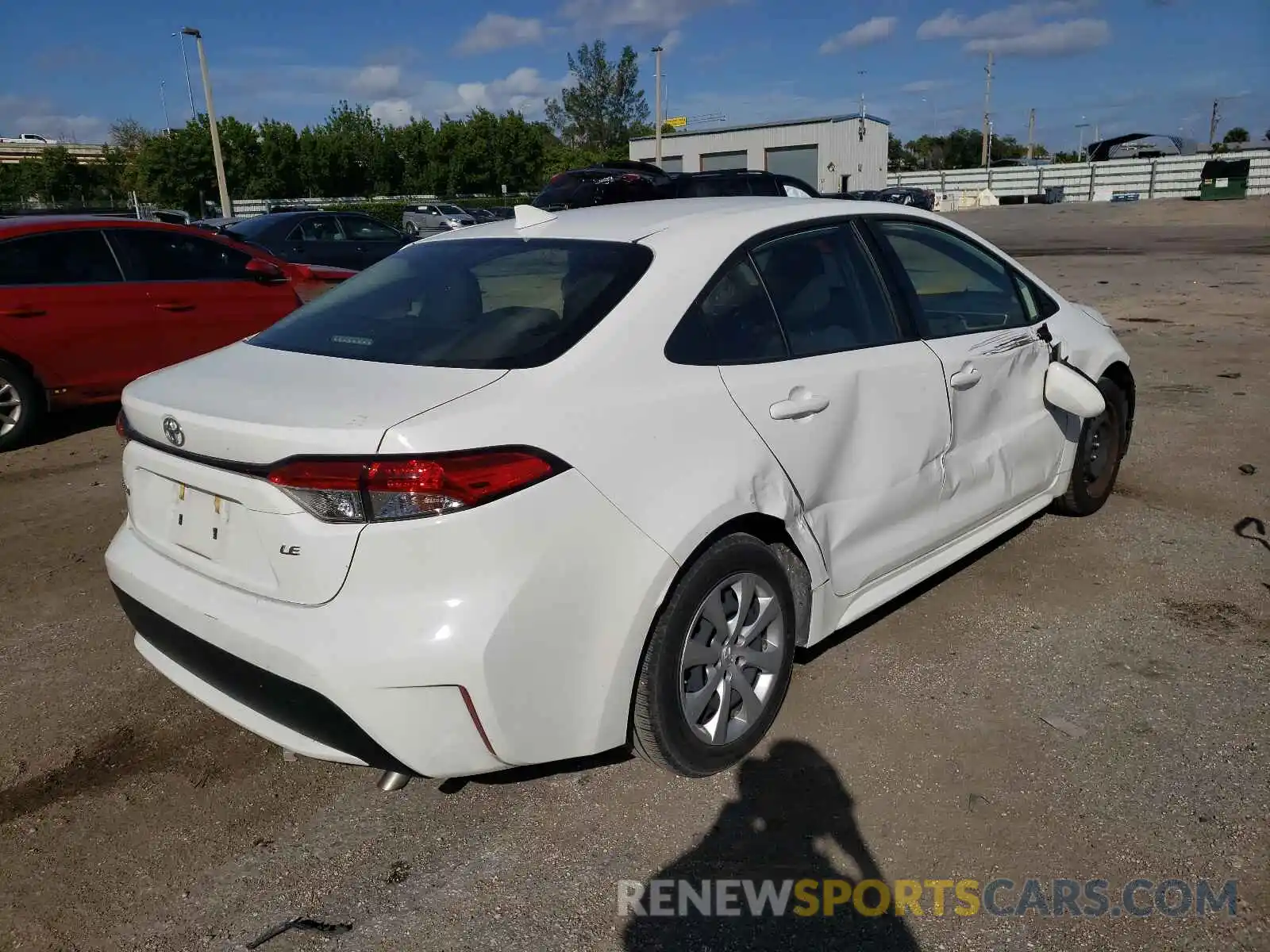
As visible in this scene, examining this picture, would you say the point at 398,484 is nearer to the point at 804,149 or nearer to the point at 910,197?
the point at 910,197

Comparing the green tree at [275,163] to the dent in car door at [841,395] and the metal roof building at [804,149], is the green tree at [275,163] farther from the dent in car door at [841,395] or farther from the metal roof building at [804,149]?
the dent in car door at [841,395]

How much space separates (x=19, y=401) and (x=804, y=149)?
56.7 meters

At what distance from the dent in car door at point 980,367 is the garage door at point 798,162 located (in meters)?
55.5

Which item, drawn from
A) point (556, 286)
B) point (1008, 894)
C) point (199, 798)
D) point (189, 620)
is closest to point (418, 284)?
point (556, 286)

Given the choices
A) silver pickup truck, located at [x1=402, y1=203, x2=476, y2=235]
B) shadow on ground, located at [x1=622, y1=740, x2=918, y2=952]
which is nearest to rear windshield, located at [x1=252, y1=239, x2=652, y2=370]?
shadow on ground, located at [x1=622, y1=740, x2=918, y2=952]

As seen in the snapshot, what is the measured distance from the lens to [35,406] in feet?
21.5

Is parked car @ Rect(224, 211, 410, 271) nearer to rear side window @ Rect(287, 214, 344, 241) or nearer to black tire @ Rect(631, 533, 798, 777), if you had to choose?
rear side window @ Rect(287, 214, 344, 241)

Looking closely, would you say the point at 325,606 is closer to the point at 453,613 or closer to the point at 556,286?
the point at 453,613

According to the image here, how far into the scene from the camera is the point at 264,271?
7609 mm

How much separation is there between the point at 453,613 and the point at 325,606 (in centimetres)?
32

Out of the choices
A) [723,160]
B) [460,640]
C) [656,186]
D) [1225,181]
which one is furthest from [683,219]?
[723,160]

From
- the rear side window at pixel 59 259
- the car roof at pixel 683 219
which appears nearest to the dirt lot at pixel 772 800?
the car roof at pixel 683 219

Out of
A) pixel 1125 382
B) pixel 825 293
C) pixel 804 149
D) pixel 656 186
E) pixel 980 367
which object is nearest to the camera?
pixel 825 293

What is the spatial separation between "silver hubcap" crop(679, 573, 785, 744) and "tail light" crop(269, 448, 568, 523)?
0.73m
